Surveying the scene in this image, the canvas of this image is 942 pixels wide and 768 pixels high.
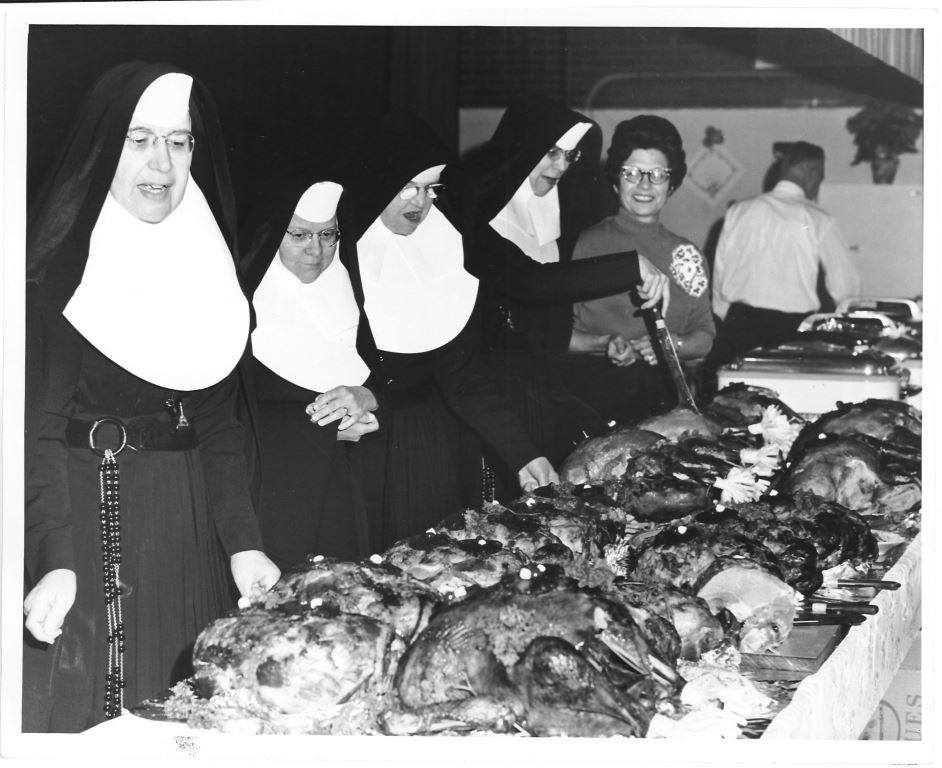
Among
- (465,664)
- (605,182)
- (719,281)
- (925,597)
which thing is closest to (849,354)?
Answer: (719,281)

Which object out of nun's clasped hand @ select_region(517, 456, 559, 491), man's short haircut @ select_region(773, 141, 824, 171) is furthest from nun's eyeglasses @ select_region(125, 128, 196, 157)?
man's short haircut @ select_region(773, 141, 824, 171)

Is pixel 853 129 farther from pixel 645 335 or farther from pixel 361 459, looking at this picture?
pixel 361 459

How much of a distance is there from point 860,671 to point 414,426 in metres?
1.77

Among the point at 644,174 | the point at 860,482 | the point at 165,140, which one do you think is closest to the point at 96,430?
the point at 165,140

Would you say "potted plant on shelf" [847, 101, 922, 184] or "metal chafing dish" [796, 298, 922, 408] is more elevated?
"potted plant on shelf" [847, 101, 922, 184]

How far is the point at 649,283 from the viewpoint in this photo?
4.94 meters

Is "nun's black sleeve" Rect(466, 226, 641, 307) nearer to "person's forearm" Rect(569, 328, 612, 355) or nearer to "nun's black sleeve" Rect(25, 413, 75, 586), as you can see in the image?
"person's forearm" Rect(569, 328, 612, 355)

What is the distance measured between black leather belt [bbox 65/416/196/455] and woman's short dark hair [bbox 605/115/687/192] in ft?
7.43

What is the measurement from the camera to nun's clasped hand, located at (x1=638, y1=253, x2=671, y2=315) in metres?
4.93

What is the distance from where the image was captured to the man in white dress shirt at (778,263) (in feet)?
19.3

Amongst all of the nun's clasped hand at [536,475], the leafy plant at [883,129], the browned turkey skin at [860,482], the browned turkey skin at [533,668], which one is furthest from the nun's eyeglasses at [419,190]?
the leafy plant at [883,129]

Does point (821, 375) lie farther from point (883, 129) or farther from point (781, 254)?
point (883, 129)

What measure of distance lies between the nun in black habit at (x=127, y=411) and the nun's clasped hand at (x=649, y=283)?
6.55 ft

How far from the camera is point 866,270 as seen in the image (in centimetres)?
Answer: 614
